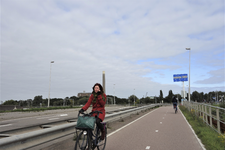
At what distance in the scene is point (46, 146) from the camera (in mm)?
6863

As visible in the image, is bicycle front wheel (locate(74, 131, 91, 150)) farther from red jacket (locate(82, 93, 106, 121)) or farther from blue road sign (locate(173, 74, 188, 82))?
blue road sign (locate(173, 74, 188, 82))

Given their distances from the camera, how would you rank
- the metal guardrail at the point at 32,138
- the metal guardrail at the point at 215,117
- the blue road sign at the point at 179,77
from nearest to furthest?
Answer: the metal guardrail at the point at 32,138, the metal guardrail at the point at 215,117, the blue road sign at the point at 179,77

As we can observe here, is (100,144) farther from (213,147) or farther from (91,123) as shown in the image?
(213,147)

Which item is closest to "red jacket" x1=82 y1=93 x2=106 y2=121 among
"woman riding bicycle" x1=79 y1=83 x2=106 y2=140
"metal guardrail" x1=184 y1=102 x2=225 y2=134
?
"woman riding bicycle" x1=79 y1=83 x2=106 y2=140

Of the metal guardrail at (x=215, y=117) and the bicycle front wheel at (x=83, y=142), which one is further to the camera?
the metal guardrail at (x=215, y=117)

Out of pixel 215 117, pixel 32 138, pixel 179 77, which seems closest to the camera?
pixel 32 138

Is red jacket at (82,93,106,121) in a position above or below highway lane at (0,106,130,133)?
above

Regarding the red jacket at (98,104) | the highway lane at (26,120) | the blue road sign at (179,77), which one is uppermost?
the blue road sign at (179,77)

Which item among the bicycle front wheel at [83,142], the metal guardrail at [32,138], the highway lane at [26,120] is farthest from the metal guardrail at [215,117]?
the highway lane at [26,120]

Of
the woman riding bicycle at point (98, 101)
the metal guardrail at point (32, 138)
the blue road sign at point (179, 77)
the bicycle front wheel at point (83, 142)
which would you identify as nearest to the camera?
the metal guardrail at point (32, 138)

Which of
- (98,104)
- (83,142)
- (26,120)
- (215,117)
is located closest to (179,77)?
(26,120)

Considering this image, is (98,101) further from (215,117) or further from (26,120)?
(26,120)

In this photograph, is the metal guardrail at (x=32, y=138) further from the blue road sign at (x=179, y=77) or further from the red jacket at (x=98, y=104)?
the blue road sign at (x=179, y=77)

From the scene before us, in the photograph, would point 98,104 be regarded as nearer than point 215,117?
Yes
